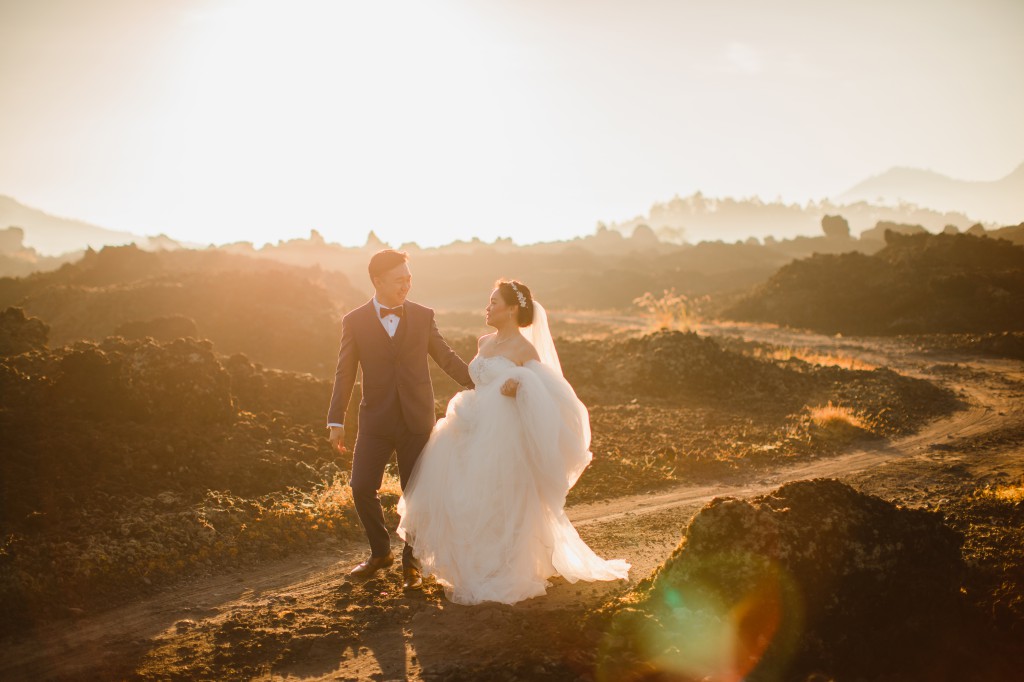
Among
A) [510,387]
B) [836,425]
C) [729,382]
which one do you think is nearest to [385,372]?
[510,387]

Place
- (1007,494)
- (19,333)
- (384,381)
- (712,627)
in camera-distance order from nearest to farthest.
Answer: (712,627) → (384,381) → (1007,494) → (19,333)

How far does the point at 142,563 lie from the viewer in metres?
5.84

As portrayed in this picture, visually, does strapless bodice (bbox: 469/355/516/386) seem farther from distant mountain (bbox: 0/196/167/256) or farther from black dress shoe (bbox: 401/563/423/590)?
distant mountain (bbox: 0/196/167/256)

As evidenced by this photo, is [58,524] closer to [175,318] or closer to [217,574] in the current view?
[217,574]

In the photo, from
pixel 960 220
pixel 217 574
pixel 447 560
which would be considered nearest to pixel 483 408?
pixel 447 560

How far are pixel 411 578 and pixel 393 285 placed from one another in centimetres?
235

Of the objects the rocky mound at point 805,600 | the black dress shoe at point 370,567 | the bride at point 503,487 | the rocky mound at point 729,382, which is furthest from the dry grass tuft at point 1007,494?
the black dress shoe at point 370,567

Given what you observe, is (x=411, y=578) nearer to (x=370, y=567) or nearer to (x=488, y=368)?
(x=370, y=567)

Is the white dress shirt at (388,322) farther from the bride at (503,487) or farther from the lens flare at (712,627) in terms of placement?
the lens flare at (712,627)

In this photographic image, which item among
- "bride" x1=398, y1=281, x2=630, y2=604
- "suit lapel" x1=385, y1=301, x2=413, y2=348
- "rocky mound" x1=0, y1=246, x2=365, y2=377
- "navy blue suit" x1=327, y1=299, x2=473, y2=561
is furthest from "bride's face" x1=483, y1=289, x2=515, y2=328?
"rocky mound" x1=0, y1=246, x2=365, y2=377

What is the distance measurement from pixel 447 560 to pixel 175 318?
14421 millimetres

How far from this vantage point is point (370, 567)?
18.4ft

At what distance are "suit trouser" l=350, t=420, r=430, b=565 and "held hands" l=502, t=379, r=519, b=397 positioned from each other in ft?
2.54

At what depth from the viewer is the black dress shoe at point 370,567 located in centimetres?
559
